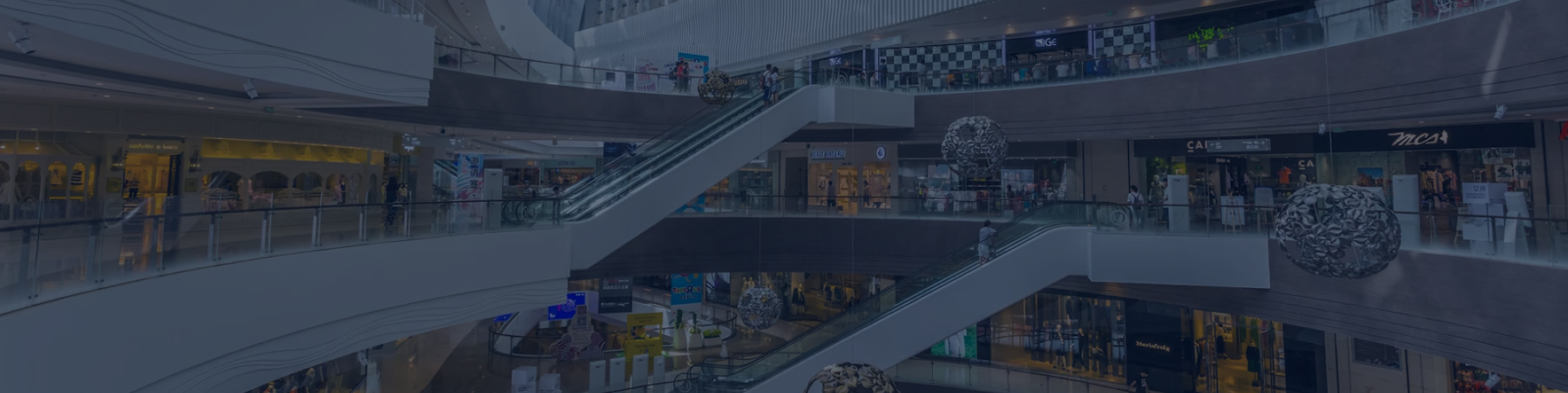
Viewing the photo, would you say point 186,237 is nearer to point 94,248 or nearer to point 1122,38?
point 94,248

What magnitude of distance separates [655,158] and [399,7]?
4.28 metres

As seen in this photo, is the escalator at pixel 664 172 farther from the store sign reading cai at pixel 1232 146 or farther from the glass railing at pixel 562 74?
the store sign reading cai at pixel 1232 146

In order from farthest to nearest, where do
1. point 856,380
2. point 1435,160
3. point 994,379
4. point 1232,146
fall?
point 994,379, point 1232,146, point 1435,160, point 856,380

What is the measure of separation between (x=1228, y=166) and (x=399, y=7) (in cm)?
1604

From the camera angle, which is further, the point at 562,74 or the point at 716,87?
the point at 562,74

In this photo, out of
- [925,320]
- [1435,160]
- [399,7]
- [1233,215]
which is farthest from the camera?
[1435,160]

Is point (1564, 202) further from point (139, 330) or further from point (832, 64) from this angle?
point (139, 330)

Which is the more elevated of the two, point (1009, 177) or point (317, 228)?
point (1009, 177)

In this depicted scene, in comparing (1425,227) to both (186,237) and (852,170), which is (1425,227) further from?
(852,170)

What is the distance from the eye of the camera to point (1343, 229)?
589 centimetres

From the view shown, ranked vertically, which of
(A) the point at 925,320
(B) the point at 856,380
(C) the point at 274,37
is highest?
(C) the point at 274,37

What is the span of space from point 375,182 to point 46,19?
575 inches

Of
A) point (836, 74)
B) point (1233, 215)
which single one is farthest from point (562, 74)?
point (1233, 215)

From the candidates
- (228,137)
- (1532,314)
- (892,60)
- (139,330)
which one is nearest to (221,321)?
(139,330)
